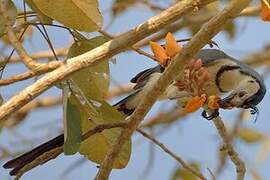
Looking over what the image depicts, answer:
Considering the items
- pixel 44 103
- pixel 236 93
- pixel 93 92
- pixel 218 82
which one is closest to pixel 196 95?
pixel 93 92

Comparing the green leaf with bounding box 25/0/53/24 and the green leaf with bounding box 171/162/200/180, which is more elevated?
the green leaf with bounding box 25/0/53/24

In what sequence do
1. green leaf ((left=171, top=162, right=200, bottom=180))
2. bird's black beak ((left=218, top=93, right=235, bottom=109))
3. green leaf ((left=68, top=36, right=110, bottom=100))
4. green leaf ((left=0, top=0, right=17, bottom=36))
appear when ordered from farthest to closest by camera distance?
1. green leaf ((left=171, top=162, right=200, bottom=180))
2. bird's black beak ((left=218, top=93, right=235, bottom=109))
3. green leaf ((left=68, top=36, right=110, bottom=100))
4. green leaf ((left=0, top=0, right=17, bottom=36))

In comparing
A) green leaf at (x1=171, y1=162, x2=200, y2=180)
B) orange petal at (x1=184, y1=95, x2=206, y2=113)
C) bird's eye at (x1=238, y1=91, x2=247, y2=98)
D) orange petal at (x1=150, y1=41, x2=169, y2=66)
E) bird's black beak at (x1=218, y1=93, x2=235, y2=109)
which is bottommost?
green leaf at (x1=171, y1=162, x2=200, y2=180)

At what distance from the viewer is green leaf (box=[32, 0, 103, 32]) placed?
0.74 m

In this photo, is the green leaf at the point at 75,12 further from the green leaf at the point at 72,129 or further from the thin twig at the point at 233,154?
the thin twig at the point at 233,154

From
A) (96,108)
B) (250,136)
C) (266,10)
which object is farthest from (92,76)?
(250,136)

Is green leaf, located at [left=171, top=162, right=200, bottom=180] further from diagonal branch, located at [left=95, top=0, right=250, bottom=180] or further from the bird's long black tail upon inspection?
diagonal branch, located at [left=95, top=0, right=250, bottom=180]

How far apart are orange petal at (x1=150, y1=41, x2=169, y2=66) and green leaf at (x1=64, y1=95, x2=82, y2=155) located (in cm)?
12

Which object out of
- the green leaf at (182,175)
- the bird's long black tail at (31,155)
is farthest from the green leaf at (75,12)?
the green leaf at (182,175)

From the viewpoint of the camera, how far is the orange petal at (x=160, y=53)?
2.72ft

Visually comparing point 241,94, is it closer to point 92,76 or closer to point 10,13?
point 92,76

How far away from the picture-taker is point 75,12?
2.51 ft

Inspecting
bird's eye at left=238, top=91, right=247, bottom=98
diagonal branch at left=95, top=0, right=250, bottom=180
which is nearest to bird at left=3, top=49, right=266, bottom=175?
bird's eye at left=238, top=91, right=247, bottom=98

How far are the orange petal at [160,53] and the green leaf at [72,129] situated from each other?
122mm
